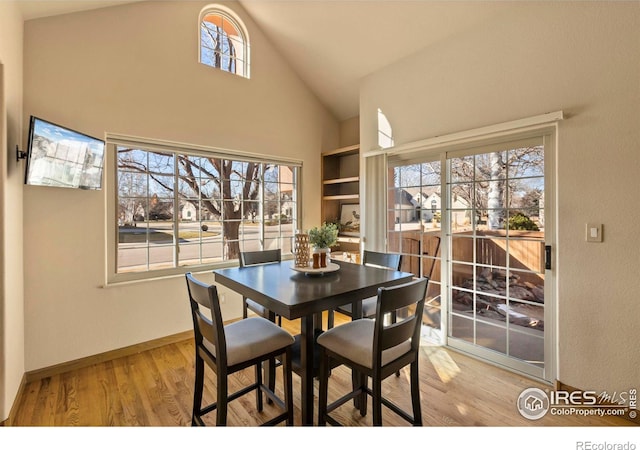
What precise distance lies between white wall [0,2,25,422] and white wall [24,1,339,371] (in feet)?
0.50

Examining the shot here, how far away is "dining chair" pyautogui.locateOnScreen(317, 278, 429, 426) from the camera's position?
157cm

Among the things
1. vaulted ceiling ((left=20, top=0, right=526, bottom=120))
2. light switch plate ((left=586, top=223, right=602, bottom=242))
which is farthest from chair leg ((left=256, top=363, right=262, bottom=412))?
vaulted ceiling ((left=20, top=0, right=526, bottom=120))

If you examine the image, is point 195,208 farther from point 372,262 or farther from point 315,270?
point 372,262

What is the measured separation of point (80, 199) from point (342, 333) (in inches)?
97.0

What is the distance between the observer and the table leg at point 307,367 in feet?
5.48

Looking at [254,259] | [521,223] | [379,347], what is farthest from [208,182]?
[521,223]

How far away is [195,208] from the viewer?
3.37 meters

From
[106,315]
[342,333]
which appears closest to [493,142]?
[342,333]

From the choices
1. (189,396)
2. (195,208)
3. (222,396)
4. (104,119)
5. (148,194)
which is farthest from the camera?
(195,208)

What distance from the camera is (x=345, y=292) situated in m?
1.71

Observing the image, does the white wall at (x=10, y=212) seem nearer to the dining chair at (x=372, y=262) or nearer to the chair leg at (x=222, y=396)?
the chair leg at (x=222, y=396)

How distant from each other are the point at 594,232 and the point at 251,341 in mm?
2310

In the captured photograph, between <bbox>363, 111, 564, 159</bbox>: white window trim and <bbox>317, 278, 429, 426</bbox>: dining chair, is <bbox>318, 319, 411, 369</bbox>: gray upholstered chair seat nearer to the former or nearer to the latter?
<bbox>317, 278, 429, 426</bbox>: dining chair

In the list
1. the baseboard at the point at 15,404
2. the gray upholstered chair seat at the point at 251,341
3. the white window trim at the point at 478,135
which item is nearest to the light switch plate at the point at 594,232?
the white window trim at the point at 478,135
